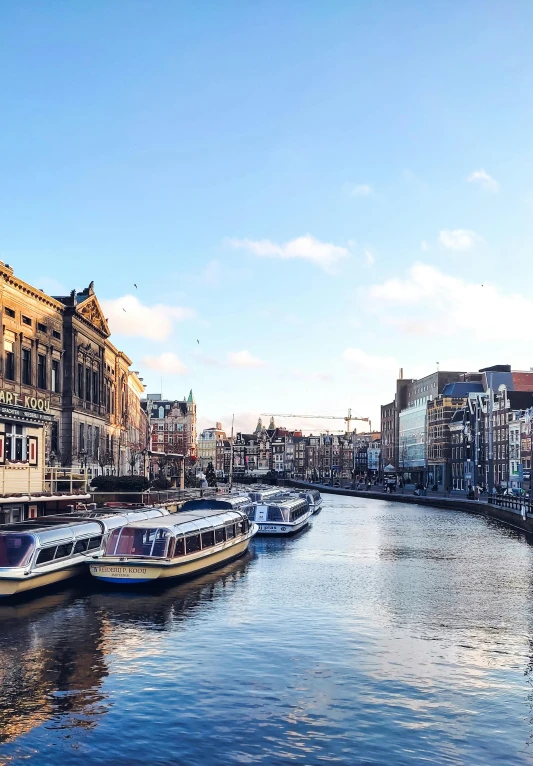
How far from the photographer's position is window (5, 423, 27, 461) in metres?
46.0

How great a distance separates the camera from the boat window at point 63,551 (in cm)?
3603

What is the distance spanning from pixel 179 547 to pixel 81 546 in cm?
451

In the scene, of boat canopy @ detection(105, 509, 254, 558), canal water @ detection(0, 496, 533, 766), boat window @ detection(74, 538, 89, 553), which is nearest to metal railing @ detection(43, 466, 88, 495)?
boat canopy @ detection(105, 509, 254, 558)

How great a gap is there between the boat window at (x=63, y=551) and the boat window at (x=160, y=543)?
374 cm

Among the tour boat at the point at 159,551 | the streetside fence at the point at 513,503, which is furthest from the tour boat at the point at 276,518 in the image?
the streetside fence at the point at 513,503

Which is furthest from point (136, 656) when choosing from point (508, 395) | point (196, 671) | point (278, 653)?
point (508, 395)

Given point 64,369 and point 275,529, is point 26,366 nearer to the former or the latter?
point 64,369

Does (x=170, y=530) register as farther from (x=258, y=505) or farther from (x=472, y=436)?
(x=472, y=436)

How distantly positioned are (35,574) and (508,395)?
114m

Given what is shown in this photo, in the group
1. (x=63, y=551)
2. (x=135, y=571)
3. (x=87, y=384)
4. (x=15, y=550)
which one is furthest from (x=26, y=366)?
(x=15, y=550)

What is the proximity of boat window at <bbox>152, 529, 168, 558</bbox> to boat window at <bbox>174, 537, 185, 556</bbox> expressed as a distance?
2.12ft

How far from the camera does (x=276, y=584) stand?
40188 mm

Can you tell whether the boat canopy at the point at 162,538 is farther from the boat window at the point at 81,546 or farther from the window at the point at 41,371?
the window at the point at 41,371

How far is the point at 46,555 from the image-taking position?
34969mm
